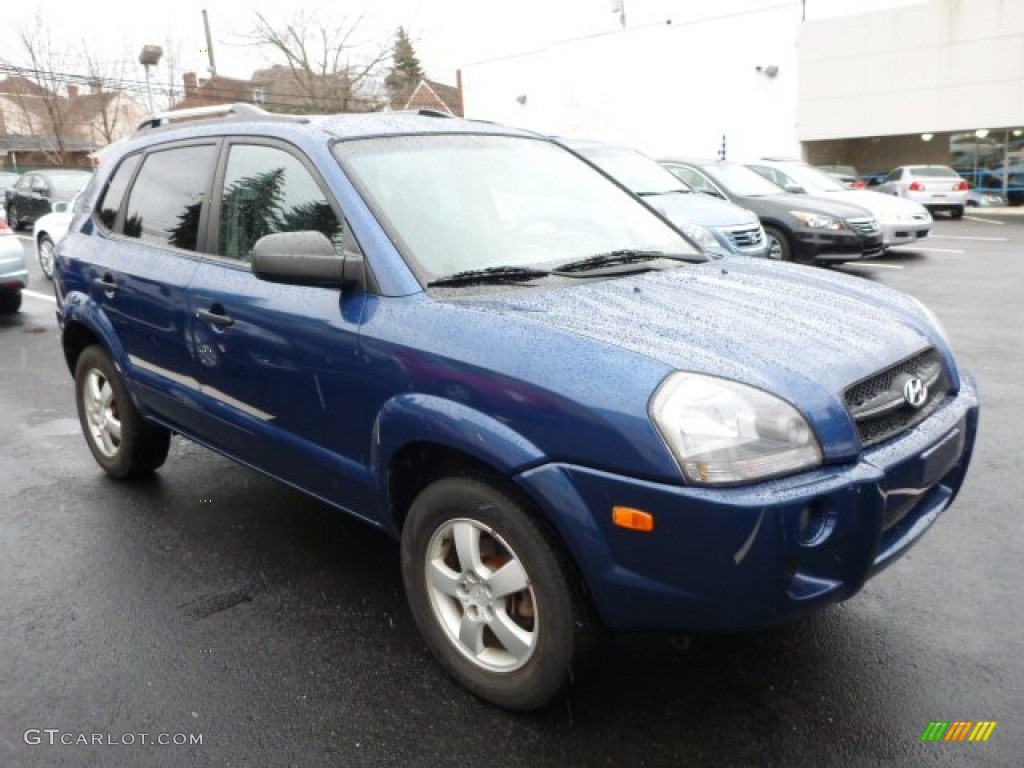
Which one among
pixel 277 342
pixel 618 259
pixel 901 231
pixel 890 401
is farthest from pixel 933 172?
pixel 277 342

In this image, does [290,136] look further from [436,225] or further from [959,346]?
[959,346]

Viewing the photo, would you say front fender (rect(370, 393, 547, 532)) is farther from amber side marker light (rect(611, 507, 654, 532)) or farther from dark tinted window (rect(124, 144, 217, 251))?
dark tinted window (rect(124, 144, 217, 251))

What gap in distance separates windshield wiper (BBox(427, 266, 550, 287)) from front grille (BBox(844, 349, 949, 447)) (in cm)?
112

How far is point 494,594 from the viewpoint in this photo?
2594 millimetres

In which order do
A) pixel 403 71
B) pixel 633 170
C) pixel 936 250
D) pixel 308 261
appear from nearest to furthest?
1. pixel 308 261
2. pixel 633 170
3. pixel 936 250
4. pixel 403 71

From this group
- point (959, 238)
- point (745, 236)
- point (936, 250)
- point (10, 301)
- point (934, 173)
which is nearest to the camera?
point (745, 236)

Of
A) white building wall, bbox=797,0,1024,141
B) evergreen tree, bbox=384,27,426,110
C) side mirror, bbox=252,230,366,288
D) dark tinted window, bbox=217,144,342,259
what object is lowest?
side mirror, bbox=252,230,366,288

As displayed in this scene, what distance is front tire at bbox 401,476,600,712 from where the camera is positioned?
2414 millimetres

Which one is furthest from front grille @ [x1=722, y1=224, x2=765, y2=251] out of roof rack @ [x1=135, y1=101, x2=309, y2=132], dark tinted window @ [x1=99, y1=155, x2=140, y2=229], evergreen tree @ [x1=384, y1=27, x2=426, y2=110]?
evergreen tree @ [x1=384, y1=27, x2=426, y2=110]

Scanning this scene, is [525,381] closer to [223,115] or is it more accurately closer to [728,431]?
[728,431]

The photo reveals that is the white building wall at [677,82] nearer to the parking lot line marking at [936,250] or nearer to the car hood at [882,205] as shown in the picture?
the parking lot line marking at [936,250]

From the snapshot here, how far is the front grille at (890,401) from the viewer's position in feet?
7.91

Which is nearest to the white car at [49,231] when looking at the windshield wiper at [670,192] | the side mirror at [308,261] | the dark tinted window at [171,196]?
the windshield wiper at [670,192]

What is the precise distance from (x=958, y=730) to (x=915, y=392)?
38.4 inches
